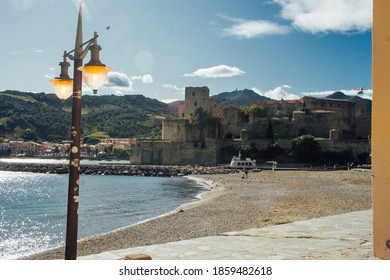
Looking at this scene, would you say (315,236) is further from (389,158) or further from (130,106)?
(130,106)

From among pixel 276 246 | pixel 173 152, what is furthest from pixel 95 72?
pixel 173 152

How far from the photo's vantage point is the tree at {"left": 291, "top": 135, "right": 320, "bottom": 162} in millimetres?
51062

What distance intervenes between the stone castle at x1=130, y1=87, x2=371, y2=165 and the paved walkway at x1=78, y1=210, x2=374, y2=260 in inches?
1854

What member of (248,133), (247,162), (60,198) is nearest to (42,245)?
(60,198)

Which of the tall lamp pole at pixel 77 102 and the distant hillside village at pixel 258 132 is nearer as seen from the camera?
the tall lamp pole at pixel 77 102

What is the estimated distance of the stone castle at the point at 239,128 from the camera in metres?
55.9

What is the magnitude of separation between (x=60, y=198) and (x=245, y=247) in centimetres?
2273

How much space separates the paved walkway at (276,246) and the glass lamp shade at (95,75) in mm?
2106

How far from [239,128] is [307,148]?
40.2 feet

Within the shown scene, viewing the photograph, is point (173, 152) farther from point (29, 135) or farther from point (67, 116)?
point (29, 135)

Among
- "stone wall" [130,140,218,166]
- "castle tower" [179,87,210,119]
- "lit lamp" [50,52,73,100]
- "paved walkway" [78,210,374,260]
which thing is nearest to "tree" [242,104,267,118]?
"castle tower" [179,87,210,119]

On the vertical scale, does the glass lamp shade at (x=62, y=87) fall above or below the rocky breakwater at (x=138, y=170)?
above

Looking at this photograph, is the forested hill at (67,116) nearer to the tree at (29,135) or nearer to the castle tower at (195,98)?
the tree at (29,135)

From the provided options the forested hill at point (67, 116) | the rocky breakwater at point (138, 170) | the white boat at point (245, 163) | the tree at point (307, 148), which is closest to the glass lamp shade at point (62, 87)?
the rocky breakwater at point (138, 170)
